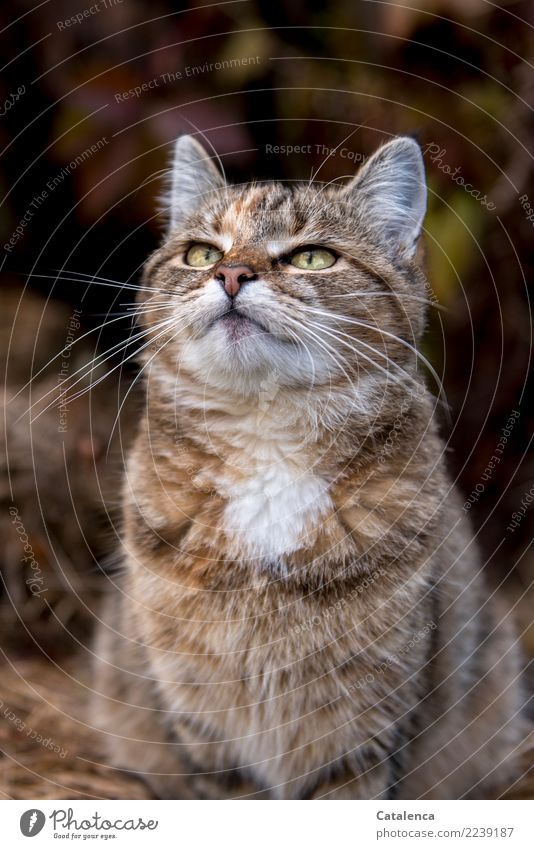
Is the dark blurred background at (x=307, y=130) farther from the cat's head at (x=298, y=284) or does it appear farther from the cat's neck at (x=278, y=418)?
the cat's neck at (x=278, y=418)


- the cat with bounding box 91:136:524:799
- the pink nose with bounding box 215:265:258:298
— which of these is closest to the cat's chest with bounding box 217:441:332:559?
the cat with bounding box 91:136:524:799

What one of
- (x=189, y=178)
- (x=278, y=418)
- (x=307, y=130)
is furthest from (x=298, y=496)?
(x=307, y=130)

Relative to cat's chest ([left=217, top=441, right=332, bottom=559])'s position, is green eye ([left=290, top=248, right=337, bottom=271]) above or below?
above

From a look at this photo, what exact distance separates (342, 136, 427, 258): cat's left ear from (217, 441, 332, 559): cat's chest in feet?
1.93

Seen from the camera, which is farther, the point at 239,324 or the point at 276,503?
the point at 276,503

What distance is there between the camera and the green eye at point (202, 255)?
2104 mm

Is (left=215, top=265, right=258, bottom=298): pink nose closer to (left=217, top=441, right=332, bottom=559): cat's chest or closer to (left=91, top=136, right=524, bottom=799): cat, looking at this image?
(left=91, top=136, right=524, bottom=799): cat

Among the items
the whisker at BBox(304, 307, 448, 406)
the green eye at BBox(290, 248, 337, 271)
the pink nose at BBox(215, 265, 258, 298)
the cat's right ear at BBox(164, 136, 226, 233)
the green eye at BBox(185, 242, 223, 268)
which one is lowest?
the whisker at BBox(304, 307, 448, 406)

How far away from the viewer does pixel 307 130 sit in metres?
3.27

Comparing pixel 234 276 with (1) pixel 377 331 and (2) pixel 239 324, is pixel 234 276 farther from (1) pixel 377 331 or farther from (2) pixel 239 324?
(1) pixel 377 331

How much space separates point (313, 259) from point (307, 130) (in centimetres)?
143

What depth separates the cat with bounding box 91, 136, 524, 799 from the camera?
2.01m

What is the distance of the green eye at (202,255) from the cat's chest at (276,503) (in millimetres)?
463

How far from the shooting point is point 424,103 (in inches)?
128
